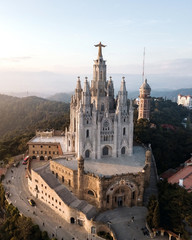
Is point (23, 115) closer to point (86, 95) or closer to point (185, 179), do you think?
point (86, 95)

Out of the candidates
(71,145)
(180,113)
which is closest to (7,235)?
(71,145)

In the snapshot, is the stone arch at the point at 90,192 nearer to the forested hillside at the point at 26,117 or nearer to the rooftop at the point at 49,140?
the rooftop at the point at 49,140

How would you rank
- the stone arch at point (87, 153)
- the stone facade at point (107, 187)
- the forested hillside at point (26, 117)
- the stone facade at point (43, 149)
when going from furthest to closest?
the forested hillside at point (26, 117)
the stone facade at point (43, 149)
the stone arch at point (87, 153)
the stone facade at point (107, 187)

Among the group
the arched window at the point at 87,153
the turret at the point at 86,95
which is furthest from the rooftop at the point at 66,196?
the turret at the point at 86,95

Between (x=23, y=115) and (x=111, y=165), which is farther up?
(x=23, y=115)

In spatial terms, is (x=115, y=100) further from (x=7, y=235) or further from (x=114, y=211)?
(x=7, y=235)

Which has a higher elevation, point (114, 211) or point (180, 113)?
point (180, 113)

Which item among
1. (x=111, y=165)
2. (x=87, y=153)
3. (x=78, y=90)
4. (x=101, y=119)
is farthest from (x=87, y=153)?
(x=78, y=90)
